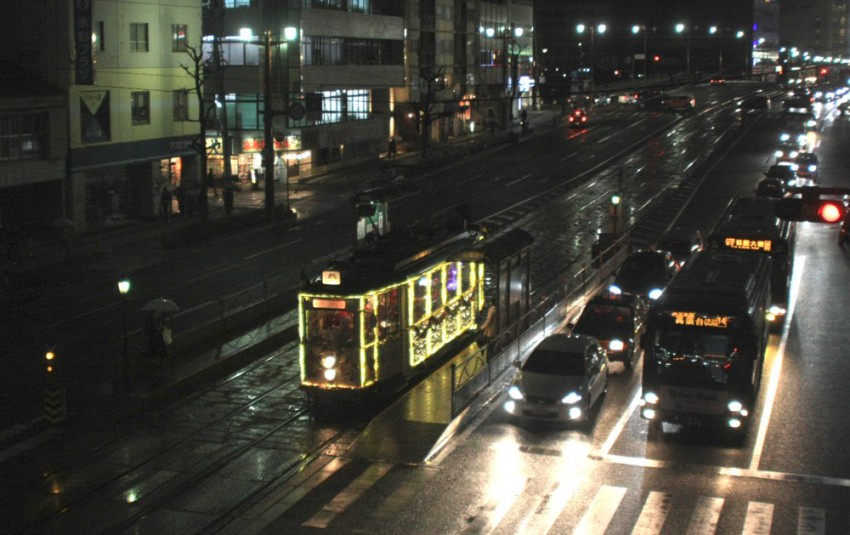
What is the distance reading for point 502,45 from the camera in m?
107

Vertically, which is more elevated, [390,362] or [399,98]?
[399,98]

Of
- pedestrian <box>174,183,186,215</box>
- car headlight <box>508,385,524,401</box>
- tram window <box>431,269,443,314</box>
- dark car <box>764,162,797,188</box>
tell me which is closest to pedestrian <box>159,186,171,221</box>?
pedestrian <box>174,183,186,215</box>

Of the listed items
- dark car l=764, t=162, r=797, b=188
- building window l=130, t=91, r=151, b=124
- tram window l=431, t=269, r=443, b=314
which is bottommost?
tram window l=431, t=269, r=443, b=314

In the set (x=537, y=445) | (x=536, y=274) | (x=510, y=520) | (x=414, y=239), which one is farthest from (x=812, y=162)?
(x=510, y=520)

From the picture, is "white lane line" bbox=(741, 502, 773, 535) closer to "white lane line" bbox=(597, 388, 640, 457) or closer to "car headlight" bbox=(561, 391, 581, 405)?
"white lane line" bbox=(597, 388, 640, 457)

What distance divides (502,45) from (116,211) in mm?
64794

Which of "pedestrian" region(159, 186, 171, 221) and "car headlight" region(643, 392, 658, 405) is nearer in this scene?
"car headlight" region(643, 392, 658, 405)

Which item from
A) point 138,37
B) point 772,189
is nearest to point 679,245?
point 772,189

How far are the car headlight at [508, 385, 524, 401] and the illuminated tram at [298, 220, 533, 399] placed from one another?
3.01 m

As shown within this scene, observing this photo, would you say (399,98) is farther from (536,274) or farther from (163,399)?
(163,399)

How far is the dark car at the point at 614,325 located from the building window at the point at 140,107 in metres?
28.4

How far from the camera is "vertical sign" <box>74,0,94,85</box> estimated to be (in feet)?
147

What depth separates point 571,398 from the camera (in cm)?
2228

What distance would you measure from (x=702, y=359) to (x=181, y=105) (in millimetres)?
37726
